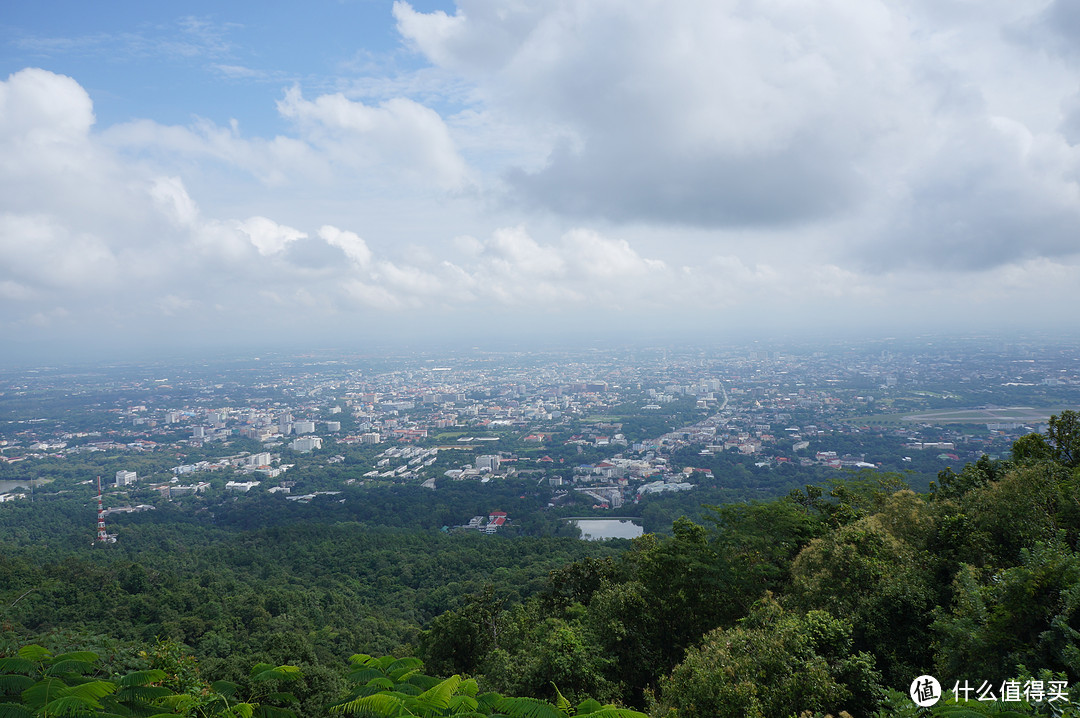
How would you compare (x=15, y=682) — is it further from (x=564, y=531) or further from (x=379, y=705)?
(x=564, y=531)

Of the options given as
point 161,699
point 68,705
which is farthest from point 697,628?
point 68,705

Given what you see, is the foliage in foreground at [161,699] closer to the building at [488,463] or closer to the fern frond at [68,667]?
the fern frond at [68,667]

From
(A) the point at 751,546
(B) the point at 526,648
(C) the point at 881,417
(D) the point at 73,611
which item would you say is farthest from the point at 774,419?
(D) the point at 73,611

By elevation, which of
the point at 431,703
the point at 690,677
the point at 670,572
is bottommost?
the point at 670,572

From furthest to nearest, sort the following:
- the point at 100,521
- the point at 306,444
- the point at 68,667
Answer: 1. the point at 306,444
2. the point at 100,521
3. the point at 68,667

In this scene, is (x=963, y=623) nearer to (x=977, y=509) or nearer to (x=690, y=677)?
(x=690, y=677)

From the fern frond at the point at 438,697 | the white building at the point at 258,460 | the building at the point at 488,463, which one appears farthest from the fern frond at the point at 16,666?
the white building at the point at 258,460

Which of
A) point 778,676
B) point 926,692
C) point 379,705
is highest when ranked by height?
point 379,705
